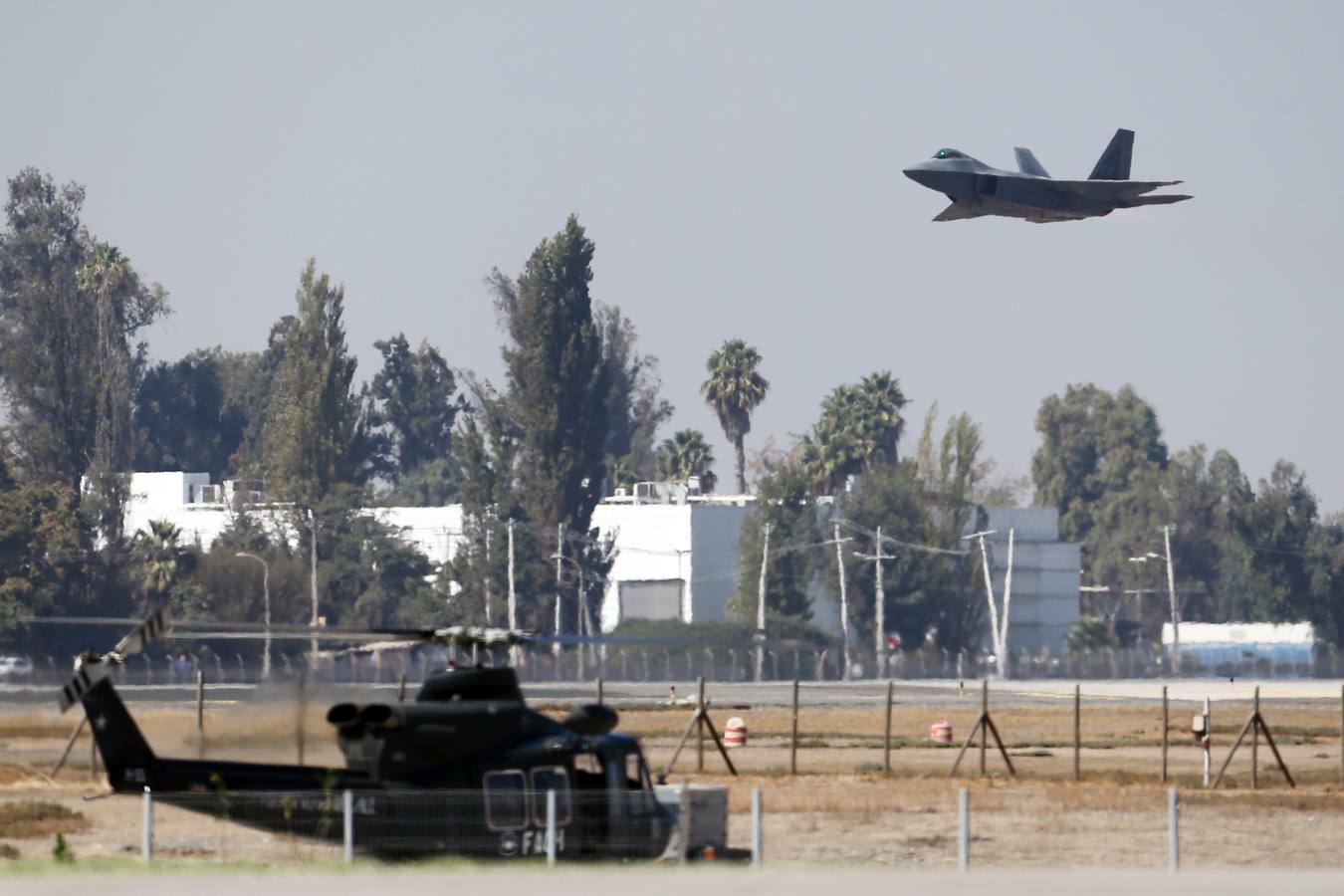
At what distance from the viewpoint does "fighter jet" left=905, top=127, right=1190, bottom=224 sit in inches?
2250

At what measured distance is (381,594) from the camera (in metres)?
128

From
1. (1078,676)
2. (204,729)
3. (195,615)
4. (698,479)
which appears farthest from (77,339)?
(204,729)

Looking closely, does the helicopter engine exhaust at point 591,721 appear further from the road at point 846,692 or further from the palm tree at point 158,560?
the palm tree at point 158,560

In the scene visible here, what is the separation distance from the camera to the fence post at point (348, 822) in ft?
63.6

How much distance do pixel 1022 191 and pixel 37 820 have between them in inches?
1498

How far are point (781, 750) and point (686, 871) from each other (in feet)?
85.3

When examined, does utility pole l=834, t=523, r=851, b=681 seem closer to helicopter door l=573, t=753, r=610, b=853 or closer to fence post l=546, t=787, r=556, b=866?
helicopter door l=573, t=753, r=610, b=853

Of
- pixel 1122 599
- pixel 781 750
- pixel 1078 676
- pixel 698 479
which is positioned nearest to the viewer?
pixel 781 750

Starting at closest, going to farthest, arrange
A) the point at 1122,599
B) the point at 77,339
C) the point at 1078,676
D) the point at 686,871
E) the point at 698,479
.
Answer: the point at 686,871 < the point at 1078,676 < the point at 77,339 < the point at 698,479 < the point at 1122,599

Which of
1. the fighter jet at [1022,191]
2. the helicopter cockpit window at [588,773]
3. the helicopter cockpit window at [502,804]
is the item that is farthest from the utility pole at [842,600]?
the helicopter cockpit window at [502,804]

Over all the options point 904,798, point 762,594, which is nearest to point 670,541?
point 762,594

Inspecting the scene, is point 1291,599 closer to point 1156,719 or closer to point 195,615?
point 195,615

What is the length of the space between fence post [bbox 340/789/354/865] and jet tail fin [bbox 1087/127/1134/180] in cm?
4955

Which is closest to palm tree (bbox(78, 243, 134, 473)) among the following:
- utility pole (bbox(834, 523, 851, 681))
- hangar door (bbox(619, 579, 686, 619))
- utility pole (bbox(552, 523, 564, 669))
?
utility pole (bbox(552, 523, 564, 669))
